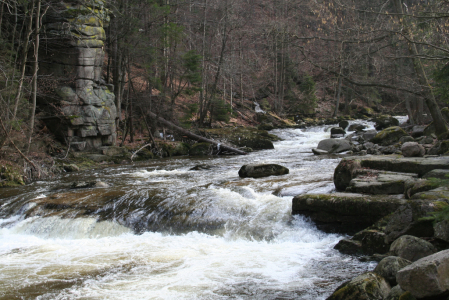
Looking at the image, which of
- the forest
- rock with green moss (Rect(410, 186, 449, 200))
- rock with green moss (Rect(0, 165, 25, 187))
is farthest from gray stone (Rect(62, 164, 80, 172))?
rock with green moss (Rect(410, 186, 449, 200))

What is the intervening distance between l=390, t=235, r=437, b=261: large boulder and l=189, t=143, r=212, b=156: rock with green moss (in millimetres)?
14522

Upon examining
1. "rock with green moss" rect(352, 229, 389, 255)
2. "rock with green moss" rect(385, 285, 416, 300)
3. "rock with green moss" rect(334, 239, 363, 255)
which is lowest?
"rock with green moss" rect(334, 239, 363, 255)

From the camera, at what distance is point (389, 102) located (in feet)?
140

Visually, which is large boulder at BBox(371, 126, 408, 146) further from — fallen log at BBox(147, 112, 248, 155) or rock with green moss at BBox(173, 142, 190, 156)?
rock with green moss at BBox(173, 142, 190, 156)

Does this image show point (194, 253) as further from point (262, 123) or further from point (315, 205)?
point (262, 123)

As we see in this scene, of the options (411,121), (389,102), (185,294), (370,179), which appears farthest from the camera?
(389,102)

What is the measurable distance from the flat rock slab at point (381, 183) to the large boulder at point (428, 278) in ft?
11.8

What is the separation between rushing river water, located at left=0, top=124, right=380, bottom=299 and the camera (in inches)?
178

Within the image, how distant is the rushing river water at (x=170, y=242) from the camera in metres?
4.53

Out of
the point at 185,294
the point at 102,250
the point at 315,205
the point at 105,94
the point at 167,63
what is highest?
the point at 167,63

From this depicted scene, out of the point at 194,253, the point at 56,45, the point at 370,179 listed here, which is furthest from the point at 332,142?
the point at 56,45

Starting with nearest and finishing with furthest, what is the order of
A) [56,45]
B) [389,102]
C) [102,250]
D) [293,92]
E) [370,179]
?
1. [102,250]
2. [370,179]
3. [56,45]
4. [293,92]
5. [389,102]

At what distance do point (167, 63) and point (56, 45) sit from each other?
22.0 ft

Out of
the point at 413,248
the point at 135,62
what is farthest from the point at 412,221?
the point at 135,62
